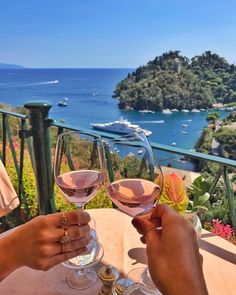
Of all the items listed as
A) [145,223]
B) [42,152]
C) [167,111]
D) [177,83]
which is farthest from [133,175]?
[167,111]

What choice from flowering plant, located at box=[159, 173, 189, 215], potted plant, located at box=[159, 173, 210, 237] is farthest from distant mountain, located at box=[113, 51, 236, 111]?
flowering plant, located at box=[159, 173, 189, 215]

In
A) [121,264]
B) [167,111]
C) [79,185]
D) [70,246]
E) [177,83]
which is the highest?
[79,185]

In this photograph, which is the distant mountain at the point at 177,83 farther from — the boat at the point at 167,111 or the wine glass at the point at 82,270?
the wine glass at the point at 82,270

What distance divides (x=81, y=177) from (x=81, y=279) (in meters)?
0.24

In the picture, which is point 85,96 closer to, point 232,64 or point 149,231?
point 232,64

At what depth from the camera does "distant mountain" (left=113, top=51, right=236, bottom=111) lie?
25795 mm

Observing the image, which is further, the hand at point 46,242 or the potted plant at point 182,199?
the potted plant at point 182,199

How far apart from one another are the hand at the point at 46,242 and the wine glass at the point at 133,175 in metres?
0.10

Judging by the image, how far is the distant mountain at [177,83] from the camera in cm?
2580

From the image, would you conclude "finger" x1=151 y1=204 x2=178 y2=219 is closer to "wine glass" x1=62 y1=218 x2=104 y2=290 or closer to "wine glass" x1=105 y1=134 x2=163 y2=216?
"wine glass" x1=105 y1=134 x2=163 y2=216

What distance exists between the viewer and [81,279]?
744 mm

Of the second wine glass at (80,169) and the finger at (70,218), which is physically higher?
the second wine glass at (80,169)

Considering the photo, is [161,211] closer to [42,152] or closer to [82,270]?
[82,270]

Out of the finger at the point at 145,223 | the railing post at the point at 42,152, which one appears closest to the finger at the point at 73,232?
the finger at the point at 145,223
